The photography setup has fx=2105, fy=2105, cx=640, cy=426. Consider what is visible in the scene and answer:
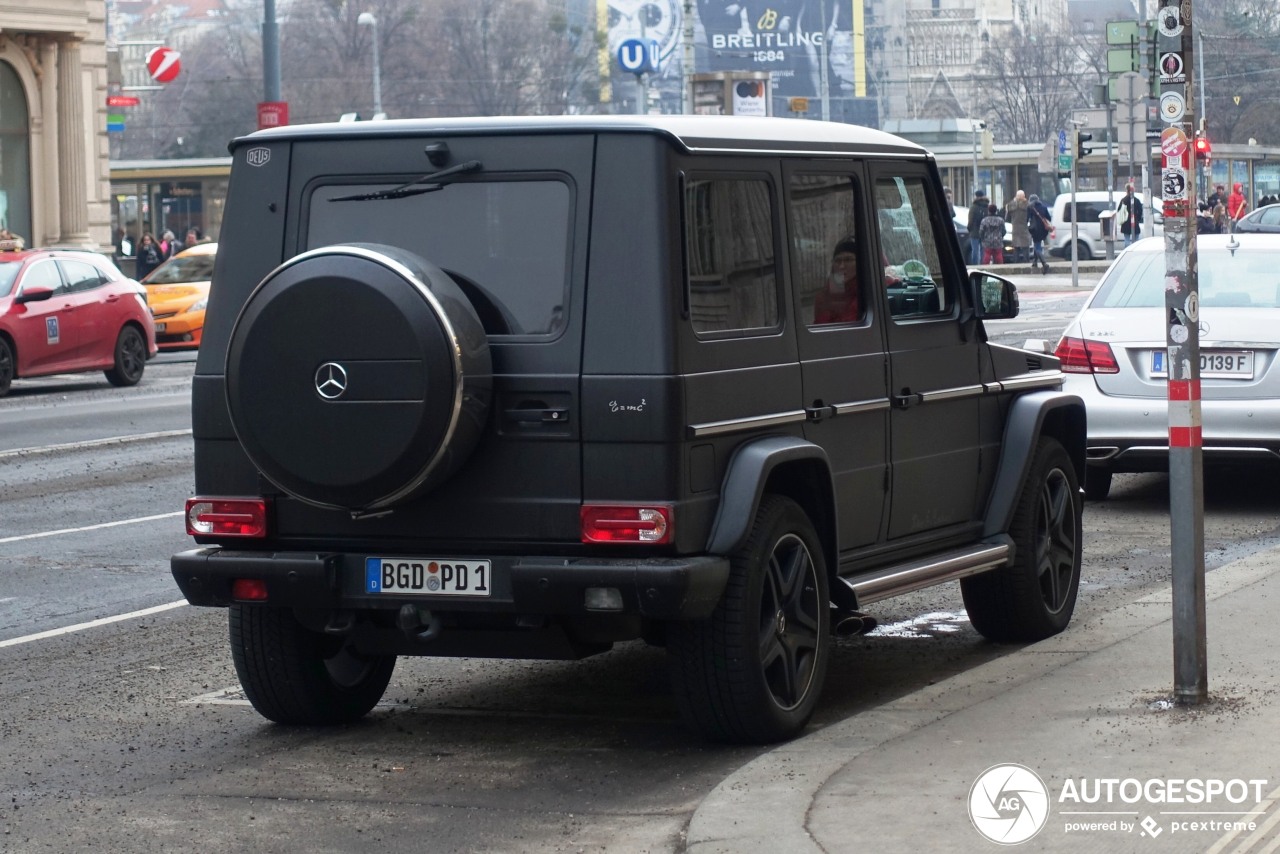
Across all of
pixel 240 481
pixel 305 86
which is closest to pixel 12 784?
pixel 240 481

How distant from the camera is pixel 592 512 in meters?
6.07

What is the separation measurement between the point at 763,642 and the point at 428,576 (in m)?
1.03

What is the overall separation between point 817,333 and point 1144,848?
2.37 m

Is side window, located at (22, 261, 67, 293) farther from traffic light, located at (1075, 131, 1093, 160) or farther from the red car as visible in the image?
traffic light, located at (1075, 131, 1093, 160)

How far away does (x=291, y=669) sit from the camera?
678 centimetres

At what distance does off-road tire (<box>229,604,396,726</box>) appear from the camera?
6.75m

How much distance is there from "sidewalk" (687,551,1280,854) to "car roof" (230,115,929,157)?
1.84 metres

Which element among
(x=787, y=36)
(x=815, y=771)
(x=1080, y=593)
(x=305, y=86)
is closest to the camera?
(x=815, y=771)

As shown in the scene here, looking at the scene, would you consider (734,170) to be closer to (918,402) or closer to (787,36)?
(918,402)

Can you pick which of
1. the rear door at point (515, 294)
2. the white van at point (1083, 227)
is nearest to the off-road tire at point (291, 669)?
the rear door at point (515, 294)

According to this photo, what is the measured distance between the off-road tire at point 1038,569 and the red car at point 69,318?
16.7 m

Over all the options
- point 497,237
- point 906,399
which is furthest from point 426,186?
point 906,399

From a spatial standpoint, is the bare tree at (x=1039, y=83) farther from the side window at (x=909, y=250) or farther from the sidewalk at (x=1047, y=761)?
the sidewalk at (x=1047, y=761)

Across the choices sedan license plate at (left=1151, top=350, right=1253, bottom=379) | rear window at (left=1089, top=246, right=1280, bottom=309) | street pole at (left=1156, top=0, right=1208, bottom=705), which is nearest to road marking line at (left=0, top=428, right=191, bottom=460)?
rear window at (left=1089, top=246, right=1280, bottom=309)
